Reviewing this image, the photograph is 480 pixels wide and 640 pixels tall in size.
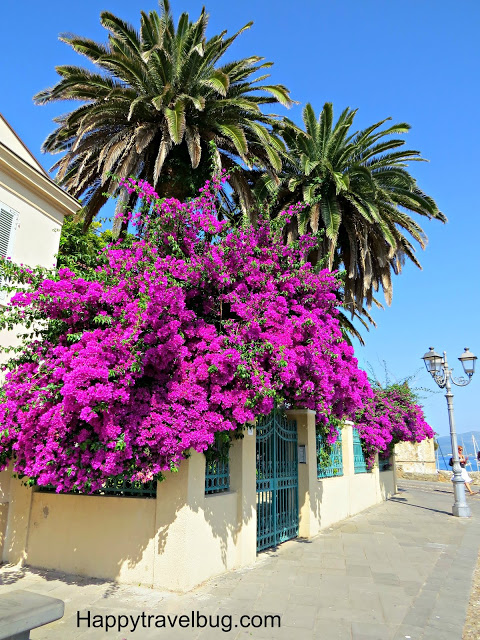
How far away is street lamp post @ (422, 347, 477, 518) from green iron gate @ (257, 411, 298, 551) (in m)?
6.63

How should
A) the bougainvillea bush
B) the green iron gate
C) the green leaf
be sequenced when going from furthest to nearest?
1. the green leaf
2. the green iron gate
3. the bougainvillea bush

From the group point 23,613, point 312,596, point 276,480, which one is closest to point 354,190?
point 276,480

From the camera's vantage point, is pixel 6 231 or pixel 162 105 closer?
pixel 6 231

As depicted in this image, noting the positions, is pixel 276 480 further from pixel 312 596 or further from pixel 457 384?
pixel 457 384

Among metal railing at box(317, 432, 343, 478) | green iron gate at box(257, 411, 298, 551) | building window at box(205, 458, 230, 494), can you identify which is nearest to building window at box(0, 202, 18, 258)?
building window at box(205, 458, 230, 494)

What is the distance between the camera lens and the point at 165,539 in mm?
6180

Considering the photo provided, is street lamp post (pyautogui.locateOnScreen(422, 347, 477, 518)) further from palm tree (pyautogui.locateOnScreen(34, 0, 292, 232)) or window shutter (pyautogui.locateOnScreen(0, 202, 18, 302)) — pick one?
window shutter (pyautogui.locateOnScreen(0, 202, 18, 302))

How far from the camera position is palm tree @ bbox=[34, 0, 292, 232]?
10.1 metres

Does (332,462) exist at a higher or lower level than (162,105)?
lower

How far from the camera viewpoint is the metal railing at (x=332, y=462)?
11344 mm

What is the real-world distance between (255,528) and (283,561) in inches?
28.1

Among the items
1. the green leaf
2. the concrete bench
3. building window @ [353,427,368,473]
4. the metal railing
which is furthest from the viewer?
building window @ [353,427,368,473]

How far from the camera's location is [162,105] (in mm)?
9953

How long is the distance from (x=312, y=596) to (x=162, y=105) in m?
9.30
